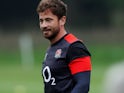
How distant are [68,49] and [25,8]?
1368 inches

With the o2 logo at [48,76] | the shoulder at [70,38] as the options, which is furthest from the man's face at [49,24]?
the o2 logo at [48,76]

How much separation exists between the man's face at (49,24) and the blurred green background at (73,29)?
23.9 metres

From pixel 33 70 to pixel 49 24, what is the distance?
20.8 meters

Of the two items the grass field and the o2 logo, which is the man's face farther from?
the grass field

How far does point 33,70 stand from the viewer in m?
28.8

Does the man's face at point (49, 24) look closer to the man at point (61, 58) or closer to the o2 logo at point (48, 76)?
the man at point (61, 58)

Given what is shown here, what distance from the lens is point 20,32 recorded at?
41.0 m

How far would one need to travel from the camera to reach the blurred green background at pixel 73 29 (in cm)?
3519

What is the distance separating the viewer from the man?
25.8 ft

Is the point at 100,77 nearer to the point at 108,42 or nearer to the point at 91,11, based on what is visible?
the point at 108,42

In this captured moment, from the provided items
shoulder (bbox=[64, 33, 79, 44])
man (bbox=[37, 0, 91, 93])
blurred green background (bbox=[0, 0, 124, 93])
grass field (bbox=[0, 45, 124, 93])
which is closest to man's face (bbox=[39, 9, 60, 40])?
man (bbox=[37, 0, 91, 93])

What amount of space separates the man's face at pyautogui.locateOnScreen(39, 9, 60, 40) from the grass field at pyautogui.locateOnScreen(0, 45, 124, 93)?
1167cm

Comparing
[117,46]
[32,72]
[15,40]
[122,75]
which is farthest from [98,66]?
[122,75]

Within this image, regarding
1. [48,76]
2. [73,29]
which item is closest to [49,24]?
[48,76]
